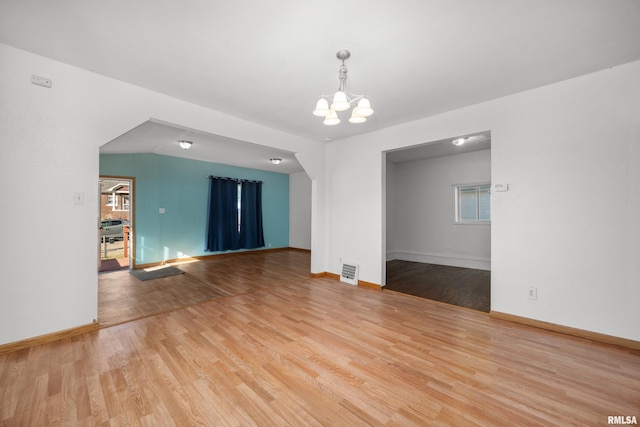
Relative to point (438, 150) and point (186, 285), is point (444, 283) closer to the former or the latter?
point (438, 150)

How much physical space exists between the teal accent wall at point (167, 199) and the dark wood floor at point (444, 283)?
505 cm


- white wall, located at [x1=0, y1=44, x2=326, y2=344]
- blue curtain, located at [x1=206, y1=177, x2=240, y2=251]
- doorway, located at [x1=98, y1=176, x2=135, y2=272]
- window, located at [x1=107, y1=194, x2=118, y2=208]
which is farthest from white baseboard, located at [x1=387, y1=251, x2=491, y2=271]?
window, located at [x1=107, y1=194, x2=118, y2=208]

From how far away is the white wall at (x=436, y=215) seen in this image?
5.85m

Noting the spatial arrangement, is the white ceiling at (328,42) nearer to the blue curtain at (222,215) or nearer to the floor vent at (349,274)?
the floor vent at (349,274)

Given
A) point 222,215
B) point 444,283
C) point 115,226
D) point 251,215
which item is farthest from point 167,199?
point 444,283

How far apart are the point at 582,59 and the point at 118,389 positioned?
471 centimetres

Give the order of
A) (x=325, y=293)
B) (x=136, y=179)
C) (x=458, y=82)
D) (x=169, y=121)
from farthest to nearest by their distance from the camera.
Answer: (x=136, y=179)
(x=325, y=293)
(x=169, y=121)
(x=458, y=82)

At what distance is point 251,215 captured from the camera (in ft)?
25.4

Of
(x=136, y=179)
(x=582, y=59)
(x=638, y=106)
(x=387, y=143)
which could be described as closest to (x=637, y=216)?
(x=638, y=106)

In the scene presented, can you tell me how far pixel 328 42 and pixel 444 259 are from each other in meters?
5.86

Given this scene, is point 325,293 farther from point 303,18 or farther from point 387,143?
point 303,18

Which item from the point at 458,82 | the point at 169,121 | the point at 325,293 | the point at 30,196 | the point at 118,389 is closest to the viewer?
the point at 118,389

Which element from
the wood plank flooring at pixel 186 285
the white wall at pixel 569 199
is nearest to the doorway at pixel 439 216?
the white wall at pixel 569 199

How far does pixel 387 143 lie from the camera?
4.23 m
